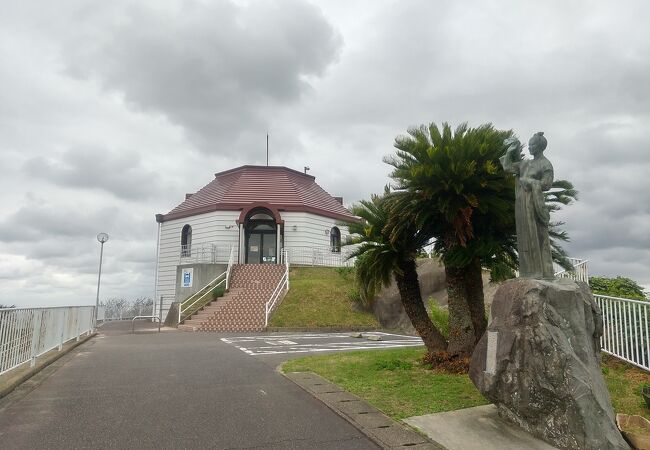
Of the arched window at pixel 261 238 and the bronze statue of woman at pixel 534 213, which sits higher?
the arched window at pixel 261 238

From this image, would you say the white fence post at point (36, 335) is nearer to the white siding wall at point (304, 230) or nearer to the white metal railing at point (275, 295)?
the white metal railing at point (275, 295)

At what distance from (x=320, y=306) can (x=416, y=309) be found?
1150 cm

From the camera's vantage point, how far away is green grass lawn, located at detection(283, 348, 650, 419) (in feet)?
20.0

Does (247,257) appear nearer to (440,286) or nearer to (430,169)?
(440,286)

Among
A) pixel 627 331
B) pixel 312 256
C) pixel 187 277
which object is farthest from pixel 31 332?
pixel 312 256

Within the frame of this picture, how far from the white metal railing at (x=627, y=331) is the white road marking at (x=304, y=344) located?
5840mm

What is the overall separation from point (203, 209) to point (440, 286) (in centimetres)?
1590

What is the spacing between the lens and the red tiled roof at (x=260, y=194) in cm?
2878

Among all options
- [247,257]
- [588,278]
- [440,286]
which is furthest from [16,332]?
[247,257]

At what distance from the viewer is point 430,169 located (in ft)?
25.5

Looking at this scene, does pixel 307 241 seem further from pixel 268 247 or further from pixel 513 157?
pixel 513 157

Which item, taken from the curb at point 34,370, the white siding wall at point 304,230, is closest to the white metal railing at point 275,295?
the white siding wall at point 304,230

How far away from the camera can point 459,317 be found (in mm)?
8492

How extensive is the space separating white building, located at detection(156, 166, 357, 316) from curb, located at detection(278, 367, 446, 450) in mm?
19759
